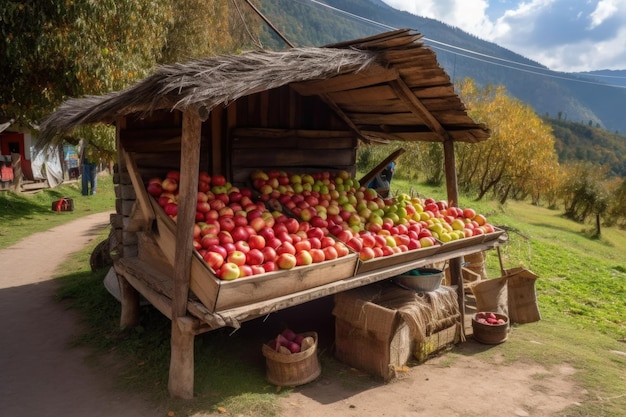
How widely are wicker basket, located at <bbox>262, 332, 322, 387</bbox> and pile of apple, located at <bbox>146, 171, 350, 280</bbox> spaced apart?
3.11ft

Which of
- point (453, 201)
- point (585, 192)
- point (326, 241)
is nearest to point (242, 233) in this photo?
point (326, 241)

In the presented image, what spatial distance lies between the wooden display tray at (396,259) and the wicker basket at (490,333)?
123 cm

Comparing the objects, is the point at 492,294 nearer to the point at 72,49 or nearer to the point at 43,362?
the point at 43,362

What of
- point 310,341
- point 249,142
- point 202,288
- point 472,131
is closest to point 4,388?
point 202,288

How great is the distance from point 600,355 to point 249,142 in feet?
17.8

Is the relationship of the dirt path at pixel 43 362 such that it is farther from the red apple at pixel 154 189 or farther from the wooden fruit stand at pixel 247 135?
the red apple at pixel 154 189

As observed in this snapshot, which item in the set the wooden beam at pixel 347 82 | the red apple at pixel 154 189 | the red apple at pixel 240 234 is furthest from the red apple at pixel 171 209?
the wooden beam at pixel 347 82

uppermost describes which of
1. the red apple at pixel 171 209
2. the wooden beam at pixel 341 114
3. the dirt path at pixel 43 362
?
the wooden beam at pixel 341 114

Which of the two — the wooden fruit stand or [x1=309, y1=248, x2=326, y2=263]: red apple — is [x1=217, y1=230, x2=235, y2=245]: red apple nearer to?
the wooden fruit stand

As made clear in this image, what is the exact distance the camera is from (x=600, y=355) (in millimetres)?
6051

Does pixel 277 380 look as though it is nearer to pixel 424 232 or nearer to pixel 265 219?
pixel 265 219

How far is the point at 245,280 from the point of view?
3.75 metres

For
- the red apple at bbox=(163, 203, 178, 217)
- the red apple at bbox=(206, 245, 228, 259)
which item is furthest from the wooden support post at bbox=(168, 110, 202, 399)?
the red apple at bbox=(163, 203, 178, 217)

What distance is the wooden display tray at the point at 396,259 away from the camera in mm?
4762
